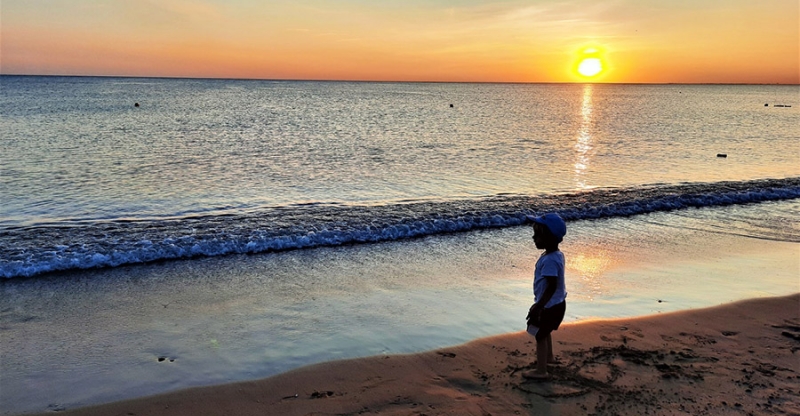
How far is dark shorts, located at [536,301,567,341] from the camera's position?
16.9ft

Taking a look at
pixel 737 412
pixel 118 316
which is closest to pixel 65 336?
pixel 118 316

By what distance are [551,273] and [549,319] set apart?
476 mm

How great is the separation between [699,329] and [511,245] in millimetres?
4619

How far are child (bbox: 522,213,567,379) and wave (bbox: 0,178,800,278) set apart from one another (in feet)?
11.9

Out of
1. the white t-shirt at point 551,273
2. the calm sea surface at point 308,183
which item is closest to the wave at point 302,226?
the calm sea surface at point 308,183

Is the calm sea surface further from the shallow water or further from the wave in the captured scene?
the shallow water

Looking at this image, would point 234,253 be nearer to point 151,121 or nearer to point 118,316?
point 118,316

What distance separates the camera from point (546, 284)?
5090mm

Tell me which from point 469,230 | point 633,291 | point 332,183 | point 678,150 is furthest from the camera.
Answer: point 678,150

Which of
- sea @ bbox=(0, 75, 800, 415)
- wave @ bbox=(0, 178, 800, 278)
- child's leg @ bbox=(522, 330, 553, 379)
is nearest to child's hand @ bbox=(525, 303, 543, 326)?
child's leg @ bbox=(522, 330, 553, 379)

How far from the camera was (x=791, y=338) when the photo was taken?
253 inches

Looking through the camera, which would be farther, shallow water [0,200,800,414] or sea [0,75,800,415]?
sea [0,75,800,415]

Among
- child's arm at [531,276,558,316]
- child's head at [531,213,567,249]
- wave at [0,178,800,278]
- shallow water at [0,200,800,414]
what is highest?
child's head at [531,213,567,249]

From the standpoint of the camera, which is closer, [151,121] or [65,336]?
[65,336]
